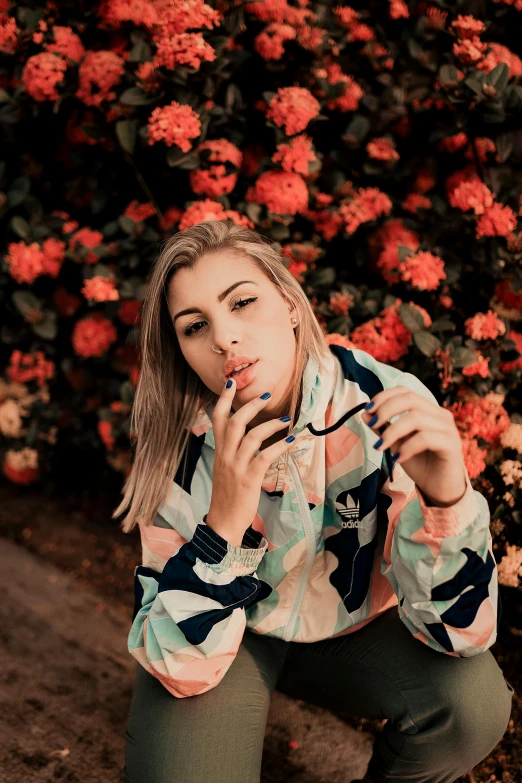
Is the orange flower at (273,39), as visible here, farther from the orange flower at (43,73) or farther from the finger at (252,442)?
the finger at (252,442)

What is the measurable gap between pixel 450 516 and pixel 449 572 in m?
0.11

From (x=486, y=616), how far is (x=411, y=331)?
3.23ft

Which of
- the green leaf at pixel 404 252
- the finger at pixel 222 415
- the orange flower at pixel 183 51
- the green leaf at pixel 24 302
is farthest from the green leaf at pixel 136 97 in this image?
the finger at pixel 222 415

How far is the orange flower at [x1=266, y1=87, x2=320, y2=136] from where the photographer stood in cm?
212

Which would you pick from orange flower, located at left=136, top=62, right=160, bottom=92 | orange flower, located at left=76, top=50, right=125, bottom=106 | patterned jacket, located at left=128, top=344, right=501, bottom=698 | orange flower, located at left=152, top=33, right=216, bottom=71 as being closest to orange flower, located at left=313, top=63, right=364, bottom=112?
orange flower, located at left=152, top=33, right=216, bottom=71

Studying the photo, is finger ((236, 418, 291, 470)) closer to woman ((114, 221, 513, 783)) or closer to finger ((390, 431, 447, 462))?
woman ((114, 221, 513, 783))

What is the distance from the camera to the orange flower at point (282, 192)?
2172 millimetres

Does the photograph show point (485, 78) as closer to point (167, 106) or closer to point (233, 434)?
point (167, 106)

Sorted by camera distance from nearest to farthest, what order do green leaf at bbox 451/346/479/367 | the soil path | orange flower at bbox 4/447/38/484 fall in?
the soil path → green leaf at bbox 451/346/479/367 → orange flower at bbox 4/447/38/484

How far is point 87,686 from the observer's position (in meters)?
2.05

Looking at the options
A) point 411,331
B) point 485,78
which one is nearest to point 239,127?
point 485,78

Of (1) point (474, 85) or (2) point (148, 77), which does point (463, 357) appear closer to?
(1) point (474, 85)

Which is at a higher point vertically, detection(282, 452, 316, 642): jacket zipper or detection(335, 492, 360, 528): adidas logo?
detection(335, 492, 360, 528): adidas logo

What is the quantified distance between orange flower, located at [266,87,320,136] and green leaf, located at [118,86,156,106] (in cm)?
40
